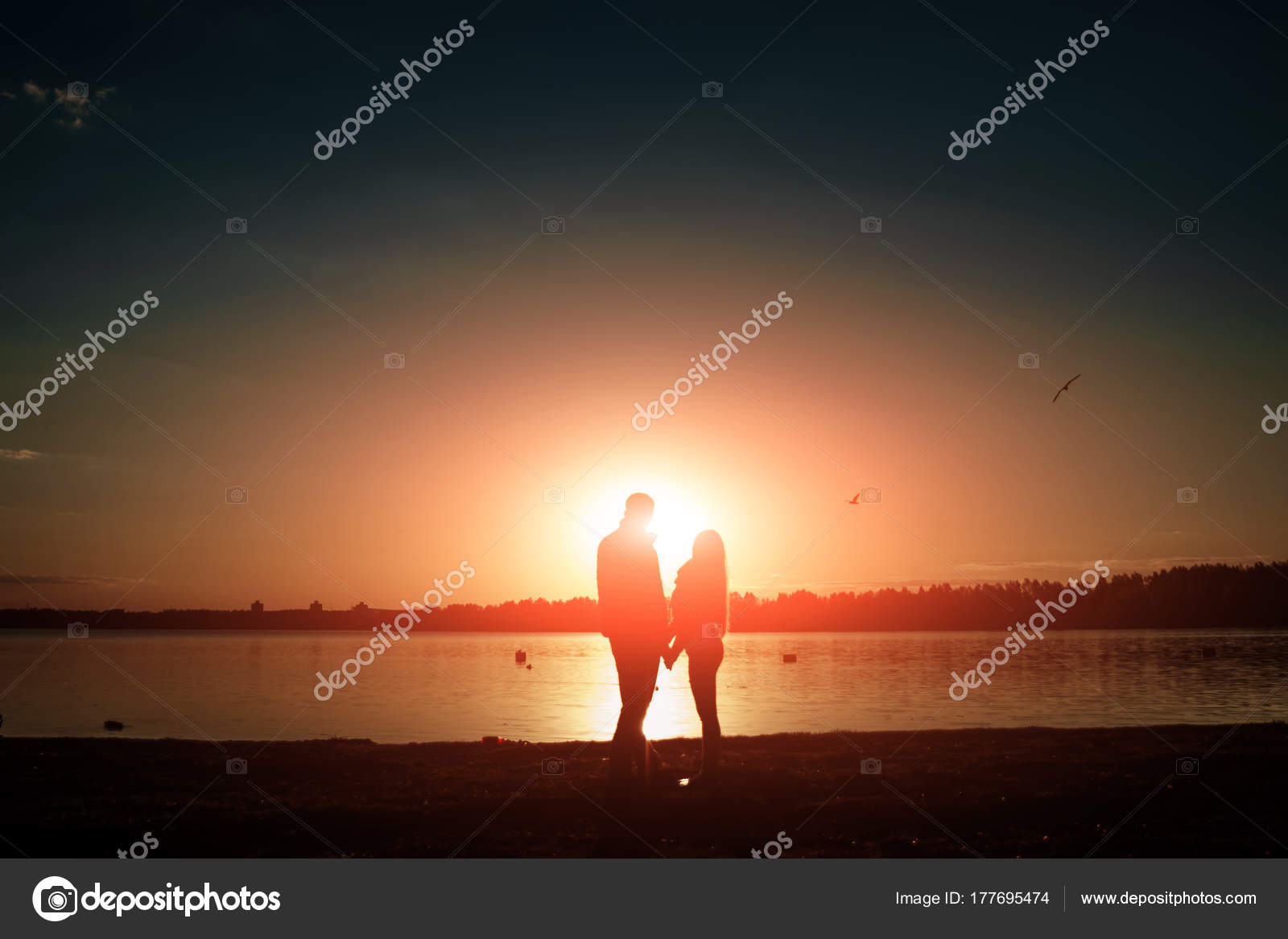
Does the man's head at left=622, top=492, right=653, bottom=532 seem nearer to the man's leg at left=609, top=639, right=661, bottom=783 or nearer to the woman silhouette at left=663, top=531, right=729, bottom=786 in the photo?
the woman silhouette at left=663, top=531, right=729, bottom=786

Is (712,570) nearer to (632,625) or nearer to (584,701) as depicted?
(632,625)

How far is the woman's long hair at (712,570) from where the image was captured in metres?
9.81

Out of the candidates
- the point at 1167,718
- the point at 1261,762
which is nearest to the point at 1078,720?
the point at 1167,718

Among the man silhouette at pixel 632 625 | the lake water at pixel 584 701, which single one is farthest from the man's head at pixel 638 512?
the lake water at pixel 584 701

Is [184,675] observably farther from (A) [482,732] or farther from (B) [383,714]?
(A) [482,732]

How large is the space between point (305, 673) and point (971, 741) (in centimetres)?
4917

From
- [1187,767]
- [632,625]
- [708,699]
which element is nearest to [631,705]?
[632,625]

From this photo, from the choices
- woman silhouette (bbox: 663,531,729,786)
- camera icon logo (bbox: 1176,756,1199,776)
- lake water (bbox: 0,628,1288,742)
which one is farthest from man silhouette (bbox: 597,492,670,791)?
lake water (bbox: 0,628,1288,742)

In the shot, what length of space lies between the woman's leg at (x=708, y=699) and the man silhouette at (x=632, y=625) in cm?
103

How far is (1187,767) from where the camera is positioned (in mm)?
10922

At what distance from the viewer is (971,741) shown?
1451 cm

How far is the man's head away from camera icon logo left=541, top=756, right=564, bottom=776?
13.2 ft

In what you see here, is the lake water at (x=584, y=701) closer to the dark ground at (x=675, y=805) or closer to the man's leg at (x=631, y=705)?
the dark ground at (x=675, y=805)
